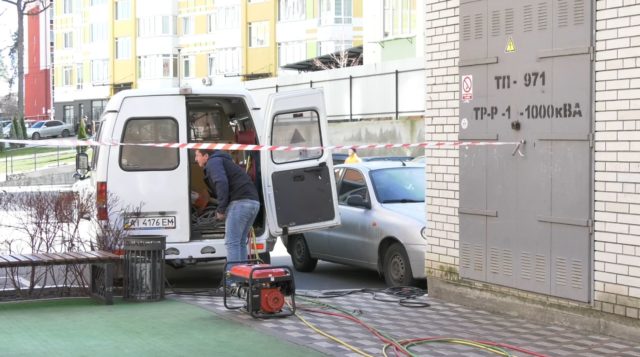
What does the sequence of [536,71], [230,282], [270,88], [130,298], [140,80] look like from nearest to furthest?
[536,71] < [230,282] < [130,298] < [270,88] < [140,80]

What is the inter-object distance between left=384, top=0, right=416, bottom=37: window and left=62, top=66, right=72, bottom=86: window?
160ft

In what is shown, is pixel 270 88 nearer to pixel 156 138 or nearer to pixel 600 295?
pixel 156 138

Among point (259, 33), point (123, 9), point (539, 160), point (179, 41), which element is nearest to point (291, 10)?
point (259, 33)

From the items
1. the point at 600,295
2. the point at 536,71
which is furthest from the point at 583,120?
the point at 600,295

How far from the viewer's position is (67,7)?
8294cm

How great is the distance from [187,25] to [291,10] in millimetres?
12200

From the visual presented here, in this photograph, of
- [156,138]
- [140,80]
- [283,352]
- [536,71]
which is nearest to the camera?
[283,352]

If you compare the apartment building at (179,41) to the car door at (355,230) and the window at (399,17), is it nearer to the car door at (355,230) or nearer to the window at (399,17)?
the window at (399,17)

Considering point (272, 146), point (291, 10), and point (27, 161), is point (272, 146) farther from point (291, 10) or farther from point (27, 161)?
point (291, 10)

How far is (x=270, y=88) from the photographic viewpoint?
4131cm

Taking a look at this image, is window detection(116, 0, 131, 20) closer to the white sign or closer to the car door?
the car door

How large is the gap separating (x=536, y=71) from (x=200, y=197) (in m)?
5.88

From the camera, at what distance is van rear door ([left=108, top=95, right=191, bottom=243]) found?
11023 mm

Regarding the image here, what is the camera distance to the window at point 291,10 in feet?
203
